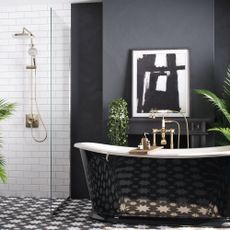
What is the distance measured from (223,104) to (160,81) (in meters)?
0.78

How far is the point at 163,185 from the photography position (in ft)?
13.3

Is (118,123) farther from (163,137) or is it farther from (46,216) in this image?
(46,216)

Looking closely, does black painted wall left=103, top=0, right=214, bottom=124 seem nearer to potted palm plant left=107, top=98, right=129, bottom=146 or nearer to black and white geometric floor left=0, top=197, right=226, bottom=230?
potted palm plant left=107, top=98, right=129, bottom=146

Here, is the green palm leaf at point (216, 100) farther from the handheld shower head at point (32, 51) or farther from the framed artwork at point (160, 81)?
the handheld shower head at point (32, 51)

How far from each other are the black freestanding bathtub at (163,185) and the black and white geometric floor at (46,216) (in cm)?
18

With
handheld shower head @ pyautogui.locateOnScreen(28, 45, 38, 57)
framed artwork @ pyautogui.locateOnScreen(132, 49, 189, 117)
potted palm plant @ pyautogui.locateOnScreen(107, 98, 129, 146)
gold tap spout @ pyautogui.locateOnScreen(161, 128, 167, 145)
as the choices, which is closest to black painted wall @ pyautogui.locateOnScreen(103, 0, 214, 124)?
framed artwork @ pyautogui.locateOnScreen(132, 49, 189, 117)

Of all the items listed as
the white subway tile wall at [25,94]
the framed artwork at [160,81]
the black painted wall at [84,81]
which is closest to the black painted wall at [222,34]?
the framed artwork at [160,81]

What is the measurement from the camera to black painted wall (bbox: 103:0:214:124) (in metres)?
4.99

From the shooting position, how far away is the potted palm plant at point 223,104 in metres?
4.57

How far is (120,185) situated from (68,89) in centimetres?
178

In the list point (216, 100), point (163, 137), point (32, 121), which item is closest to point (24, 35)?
point (32, 121)

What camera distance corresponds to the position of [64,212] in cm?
472

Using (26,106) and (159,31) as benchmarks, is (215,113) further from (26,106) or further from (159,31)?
(26,106)

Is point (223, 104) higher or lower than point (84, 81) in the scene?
lower
